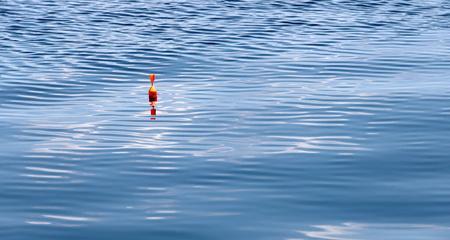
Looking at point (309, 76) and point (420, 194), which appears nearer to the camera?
point (420, 194)

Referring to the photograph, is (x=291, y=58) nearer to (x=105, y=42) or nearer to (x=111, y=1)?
(x=105, y=42)

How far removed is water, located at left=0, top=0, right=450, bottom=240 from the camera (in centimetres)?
1430

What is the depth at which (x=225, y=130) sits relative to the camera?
19.8m

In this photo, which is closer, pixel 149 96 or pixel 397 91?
pixel 149 96

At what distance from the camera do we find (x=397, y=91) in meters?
23.0

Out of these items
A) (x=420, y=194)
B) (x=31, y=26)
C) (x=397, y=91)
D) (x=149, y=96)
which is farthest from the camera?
(x=31, y=26)

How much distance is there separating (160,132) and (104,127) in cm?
109

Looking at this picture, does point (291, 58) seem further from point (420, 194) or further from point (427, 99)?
point (420, 194)

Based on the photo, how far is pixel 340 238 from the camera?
1334 centimetres

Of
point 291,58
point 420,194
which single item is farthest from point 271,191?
point 291,58

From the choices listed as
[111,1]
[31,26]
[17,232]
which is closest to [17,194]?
[17,232]

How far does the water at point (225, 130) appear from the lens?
14305 mm

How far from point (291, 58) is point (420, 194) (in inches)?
507

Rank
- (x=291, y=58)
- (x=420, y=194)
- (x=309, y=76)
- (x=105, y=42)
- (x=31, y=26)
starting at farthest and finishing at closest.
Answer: (x=31, y=26)
(x=105, y=42)
(x=291, y=58)
(x=309, y=76)
(x=420, y=194)
